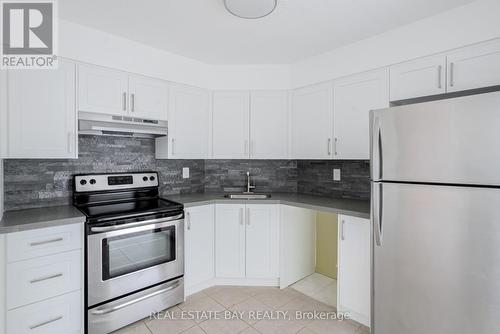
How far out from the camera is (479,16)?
171 cm

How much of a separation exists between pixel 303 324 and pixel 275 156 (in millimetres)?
1630

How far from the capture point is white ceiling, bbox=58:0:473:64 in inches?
70.9

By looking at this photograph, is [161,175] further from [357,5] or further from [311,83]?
[357,5]

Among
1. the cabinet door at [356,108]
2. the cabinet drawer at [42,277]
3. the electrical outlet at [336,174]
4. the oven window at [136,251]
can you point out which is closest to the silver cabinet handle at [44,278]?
the cabinet drawer at [42,277]

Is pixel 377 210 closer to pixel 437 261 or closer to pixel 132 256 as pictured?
pixel 437 261

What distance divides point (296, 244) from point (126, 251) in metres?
1.68

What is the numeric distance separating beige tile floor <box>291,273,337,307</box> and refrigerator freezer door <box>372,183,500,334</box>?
0.84 metres

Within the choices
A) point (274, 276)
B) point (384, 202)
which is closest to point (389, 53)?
point (384, 202)

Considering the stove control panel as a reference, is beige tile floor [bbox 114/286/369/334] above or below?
below

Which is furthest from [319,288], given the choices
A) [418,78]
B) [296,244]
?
[418,78]

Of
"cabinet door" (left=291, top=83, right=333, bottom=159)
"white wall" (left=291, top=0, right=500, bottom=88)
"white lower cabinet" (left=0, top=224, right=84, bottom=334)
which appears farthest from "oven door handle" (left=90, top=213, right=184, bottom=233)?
"white wall" (left=291, top=0, right=500, bottom=88)

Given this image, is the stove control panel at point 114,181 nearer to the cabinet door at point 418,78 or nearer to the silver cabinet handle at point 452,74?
the cabinet door at point 418,78

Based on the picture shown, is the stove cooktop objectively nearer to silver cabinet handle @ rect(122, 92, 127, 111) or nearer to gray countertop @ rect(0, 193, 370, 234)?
gray countertop @ rect(0, 193, 370, 234)

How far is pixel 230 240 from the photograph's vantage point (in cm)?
264
